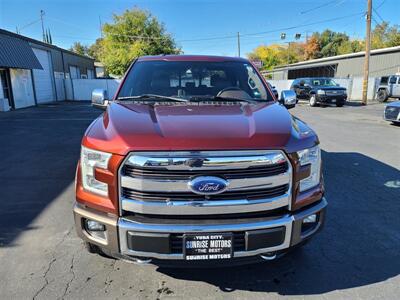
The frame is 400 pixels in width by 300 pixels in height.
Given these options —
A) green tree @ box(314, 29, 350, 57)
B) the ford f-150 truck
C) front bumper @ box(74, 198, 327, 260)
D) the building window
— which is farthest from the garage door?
green tree @ box(314, 29, 350, 57)

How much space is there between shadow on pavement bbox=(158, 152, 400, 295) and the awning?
65.8 feet

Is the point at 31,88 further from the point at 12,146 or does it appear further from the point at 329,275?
the point at 329,275

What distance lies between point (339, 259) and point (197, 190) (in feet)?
6.06

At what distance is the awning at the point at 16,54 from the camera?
64.1 ft

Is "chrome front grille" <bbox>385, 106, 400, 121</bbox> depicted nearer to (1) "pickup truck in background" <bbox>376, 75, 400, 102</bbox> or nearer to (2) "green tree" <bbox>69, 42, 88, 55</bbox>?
(1) "pickup truck in background" <bbox>376, 75, 400, 102</bbox>

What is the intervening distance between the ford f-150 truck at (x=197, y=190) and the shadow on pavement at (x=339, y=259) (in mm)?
571

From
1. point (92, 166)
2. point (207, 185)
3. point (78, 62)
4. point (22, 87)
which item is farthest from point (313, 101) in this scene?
point (78, 62)

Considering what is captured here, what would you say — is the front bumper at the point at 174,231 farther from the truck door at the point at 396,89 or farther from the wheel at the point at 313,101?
the truck door at the point at 396,89

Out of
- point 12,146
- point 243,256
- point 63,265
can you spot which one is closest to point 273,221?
point 243,256

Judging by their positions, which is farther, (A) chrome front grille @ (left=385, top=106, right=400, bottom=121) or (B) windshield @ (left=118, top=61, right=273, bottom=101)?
(A) chrome front grille @ (left=385, top=106, right=400, bottom=121)

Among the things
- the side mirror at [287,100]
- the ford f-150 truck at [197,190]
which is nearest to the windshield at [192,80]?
the side mirror at [287,100]

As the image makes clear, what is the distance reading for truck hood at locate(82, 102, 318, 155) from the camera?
225 centimetres

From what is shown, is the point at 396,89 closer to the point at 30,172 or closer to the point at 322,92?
the point at 322,92

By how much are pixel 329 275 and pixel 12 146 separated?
8.72 meters
